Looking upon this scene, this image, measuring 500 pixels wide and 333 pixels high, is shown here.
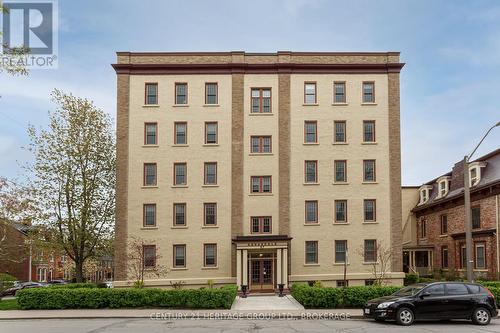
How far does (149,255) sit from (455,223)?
2390 centimetres

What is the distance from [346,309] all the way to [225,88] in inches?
766

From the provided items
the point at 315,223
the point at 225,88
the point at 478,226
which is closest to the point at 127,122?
the point at 225,88

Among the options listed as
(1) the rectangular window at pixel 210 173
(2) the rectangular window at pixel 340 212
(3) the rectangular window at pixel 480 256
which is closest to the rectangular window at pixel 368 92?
(2) the rectangular window at pixel 340 212

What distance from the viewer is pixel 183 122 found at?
3738 centimetres

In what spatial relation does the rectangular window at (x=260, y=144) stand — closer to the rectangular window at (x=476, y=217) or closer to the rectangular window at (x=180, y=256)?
the rectangular window at (x=180, y=256)

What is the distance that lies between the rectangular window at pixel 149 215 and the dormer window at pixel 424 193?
85.8ft

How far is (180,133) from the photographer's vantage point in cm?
3741

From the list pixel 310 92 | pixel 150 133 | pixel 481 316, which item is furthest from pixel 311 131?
pixel 481 316

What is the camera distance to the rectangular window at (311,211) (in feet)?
121

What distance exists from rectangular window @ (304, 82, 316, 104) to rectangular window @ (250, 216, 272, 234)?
29.5 feet

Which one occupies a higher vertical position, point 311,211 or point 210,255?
point 311,211

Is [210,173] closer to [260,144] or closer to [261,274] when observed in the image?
[260,144]

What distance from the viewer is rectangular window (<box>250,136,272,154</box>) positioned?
37.2 metres

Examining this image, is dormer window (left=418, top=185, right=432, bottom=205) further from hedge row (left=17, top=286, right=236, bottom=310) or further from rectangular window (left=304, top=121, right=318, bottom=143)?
hedge row (left=17, top=286, right=236, bottom=310)
